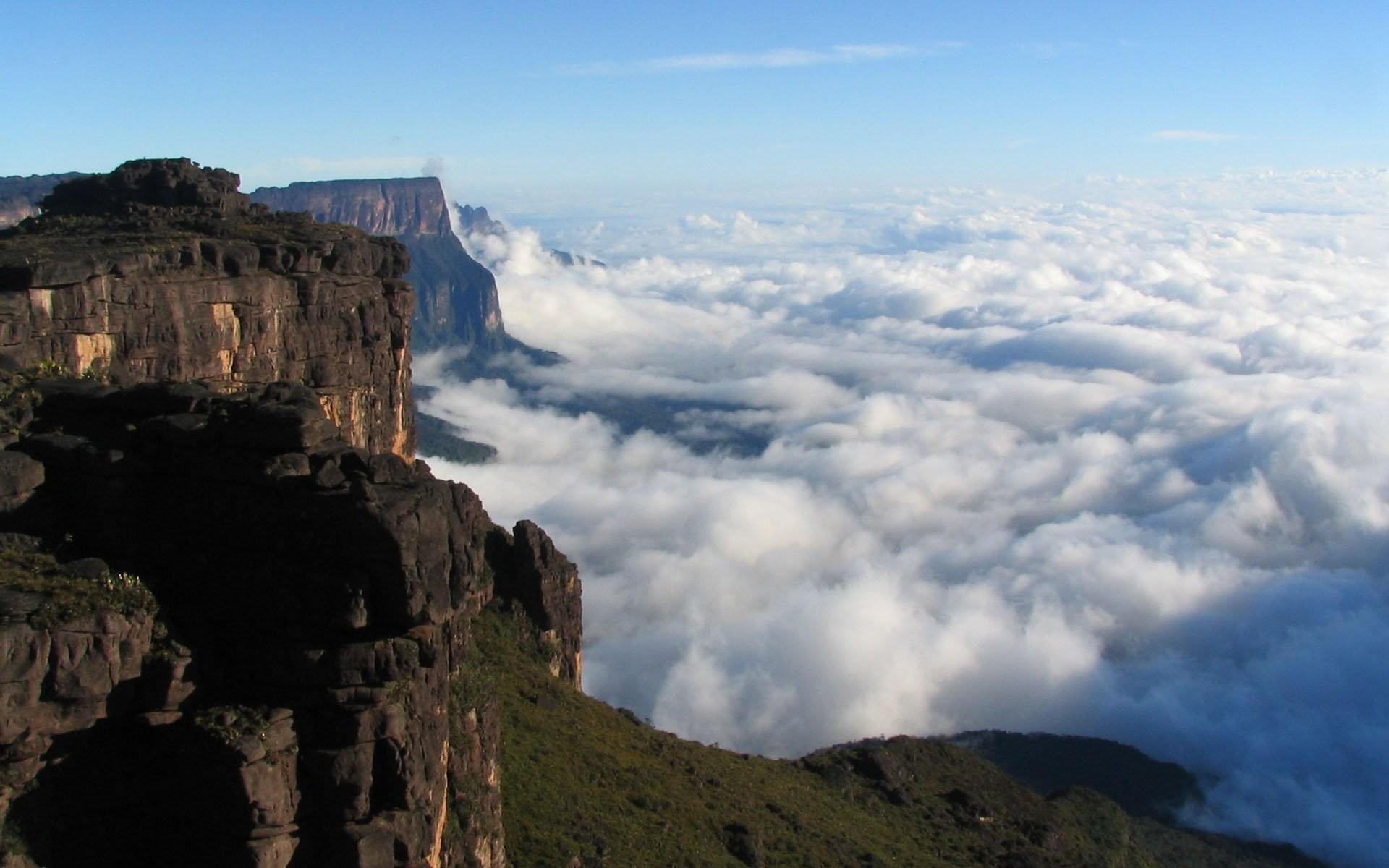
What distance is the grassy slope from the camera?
53.8 meters

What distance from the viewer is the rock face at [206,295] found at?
171 ft

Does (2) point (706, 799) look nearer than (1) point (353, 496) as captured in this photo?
No

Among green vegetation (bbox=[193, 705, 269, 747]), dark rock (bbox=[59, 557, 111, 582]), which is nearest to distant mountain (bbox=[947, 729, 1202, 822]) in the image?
green vegetation (bbox=[193, 705, 269, 747])

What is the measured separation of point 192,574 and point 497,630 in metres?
39.5

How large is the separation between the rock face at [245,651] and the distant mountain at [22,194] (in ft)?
465

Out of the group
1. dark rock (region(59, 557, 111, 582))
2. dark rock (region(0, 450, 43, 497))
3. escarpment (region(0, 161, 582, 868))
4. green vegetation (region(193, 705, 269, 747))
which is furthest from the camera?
dark rock (region(0, 450, 43, 497))

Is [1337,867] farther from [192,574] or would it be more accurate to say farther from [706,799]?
[192,574]

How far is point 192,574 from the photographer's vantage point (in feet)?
109

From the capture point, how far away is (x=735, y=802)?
208 ft

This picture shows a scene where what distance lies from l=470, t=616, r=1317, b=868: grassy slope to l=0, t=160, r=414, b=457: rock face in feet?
57.7

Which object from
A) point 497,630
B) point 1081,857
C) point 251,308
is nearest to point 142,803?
point 251,308

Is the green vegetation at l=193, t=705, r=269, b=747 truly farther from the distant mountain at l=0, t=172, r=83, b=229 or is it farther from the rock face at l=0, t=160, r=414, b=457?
the distant mountain at l=0, t=172, r=83, b=229

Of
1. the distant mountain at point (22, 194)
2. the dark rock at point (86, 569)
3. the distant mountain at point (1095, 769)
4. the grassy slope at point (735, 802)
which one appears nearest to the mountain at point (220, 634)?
the dark rock at point (86, 569)

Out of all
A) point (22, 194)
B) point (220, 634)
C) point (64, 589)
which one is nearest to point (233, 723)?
point (220, 634)
